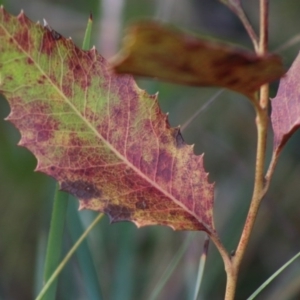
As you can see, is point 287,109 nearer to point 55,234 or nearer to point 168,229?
point 55,234

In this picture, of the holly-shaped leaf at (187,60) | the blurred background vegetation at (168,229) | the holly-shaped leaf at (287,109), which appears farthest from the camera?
the blurred background vegetation at (168,229)

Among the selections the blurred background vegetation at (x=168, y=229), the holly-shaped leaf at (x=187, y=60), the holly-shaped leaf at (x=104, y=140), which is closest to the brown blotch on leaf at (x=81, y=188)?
the holly-shaped leaf at (x=104, y=140)

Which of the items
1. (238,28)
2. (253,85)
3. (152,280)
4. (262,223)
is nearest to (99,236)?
(152,280)

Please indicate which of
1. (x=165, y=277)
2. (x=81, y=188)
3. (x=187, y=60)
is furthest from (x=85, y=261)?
(x=187, y=60)

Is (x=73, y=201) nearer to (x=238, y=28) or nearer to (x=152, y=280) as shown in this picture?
(x=152, y=280)

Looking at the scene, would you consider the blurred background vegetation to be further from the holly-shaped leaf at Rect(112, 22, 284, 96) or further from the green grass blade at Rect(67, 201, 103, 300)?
the holly-shaped leaf at Rect(112, 22, 284, 96)

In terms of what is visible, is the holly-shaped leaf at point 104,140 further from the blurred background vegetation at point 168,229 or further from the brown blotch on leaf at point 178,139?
the blurred background vegetation at point 168,229

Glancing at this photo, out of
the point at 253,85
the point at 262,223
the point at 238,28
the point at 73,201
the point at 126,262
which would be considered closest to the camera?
the point at 253,85

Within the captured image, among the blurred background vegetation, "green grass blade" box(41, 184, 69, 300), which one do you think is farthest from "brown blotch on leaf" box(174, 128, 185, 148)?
the blurred background vegetation
